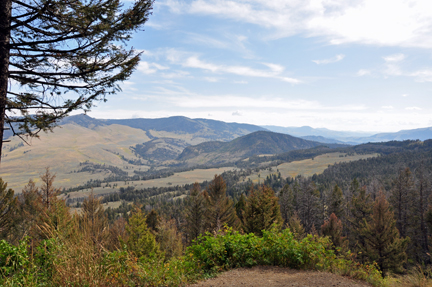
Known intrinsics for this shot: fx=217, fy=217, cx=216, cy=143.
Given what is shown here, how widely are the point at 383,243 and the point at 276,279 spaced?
25683 mm

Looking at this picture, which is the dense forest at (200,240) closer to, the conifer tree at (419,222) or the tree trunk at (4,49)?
the conifer tree at (419,222)

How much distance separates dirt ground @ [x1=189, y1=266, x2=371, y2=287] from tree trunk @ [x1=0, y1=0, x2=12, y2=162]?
292 inches

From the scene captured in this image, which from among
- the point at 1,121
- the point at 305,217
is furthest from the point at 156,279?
the point at 305,217

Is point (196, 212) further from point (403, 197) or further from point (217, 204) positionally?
point (403, 197)

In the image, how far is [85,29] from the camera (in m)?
6.75

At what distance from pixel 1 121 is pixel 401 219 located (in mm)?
49877

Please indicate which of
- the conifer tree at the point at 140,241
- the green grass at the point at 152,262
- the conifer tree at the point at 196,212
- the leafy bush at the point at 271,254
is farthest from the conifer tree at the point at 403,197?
the conifer tree at the point at 140,241

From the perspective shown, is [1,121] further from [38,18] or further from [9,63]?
[38,18]

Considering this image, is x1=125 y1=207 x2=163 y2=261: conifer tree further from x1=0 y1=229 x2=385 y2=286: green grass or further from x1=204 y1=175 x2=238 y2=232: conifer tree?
x1=0 y1=229 x2=385 y2=286: green grass

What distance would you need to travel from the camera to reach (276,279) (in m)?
6.58

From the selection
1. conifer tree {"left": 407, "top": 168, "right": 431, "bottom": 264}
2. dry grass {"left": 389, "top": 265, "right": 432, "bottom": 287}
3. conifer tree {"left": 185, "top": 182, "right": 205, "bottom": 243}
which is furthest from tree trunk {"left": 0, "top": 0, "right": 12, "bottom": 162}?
conifer tree {"left": 407, "top": 168, "right": 431, "bottom": 264}

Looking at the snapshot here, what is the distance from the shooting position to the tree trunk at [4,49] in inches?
236

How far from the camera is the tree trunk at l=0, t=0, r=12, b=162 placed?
6000mm

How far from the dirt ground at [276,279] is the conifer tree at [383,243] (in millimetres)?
23363
